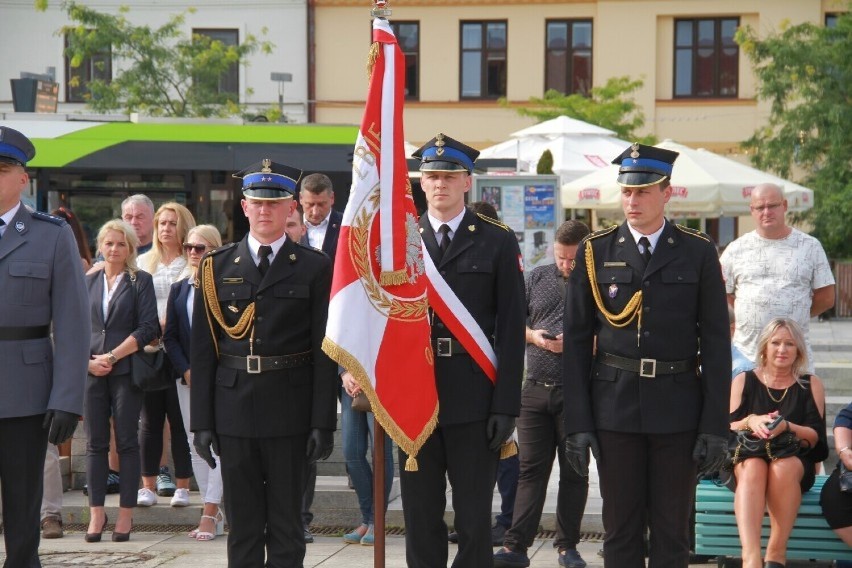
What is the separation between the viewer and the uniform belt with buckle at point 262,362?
6.07 metres

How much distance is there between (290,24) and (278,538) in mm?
29101

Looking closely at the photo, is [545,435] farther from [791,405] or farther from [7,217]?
[7,217]

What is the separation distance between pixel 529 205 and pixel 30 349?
31.9 feet

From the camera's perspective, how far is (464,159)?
5.99 m

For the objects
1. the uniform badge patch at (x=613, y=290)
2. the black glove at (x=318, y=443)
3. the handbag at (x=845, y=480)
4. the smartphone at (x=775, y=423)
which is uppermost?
the uniform badge patch at (x=613, y=290)

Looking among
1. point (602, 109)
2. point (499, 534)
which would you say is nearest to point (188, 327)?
point (499, 534)

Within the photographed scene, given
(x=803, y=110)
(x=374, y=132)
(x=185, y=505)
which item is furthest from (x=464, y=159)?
(x=803, y=110)

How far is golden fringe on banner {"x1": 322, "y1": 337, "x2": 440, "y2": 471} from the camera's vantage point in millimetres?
5742

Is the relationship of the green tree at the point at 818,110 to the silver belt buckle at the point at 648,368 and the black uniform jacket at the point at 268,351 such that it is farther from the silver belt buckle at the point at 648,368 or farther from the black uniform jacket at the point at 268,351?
the black uniform jacket at the point at 268,351

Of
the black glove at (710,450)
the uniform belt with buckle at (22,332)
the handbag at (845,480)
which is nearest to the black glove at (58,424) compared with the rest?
the uniform belt with buckle at (22,332)

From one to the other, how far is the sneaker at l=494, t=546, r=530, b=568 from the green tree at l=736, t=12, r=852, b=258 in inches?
676

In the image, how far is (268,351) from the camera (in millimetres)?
6078

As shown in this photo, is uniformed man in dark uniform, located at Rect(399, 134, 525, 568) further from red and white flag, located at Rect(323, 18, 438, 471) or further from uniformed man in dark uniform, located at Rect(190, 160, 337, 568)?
uniformed man in dark uniform, located at Rect(190, 160, 337, 568)

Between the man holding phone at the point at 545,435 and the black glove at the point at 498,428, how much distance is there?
6.29 feet
